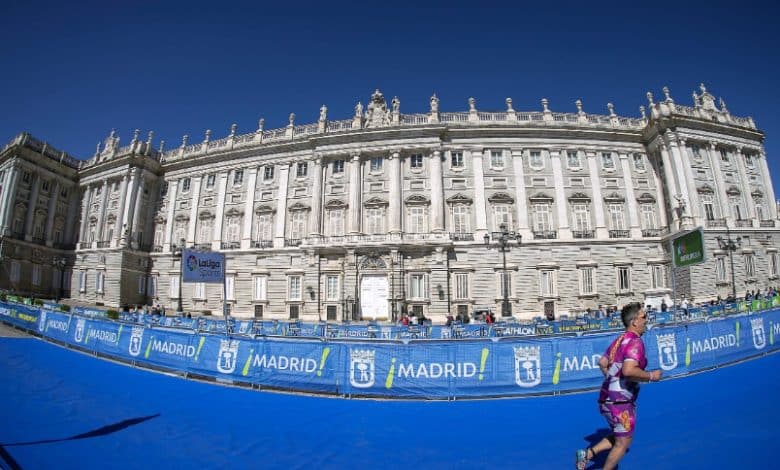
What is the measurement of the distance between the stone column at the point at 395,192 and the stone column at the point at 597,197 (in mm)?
14670

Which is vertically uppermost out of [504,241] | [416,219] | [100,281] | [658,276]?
[416,219]

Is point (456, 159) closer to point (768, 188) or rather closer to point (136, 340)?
point (136, 340)

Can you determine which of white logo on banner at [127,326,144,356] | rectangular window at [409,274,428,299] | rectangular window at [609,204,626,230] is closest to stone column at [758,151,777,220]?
rectangular window at [609,204,626,230]

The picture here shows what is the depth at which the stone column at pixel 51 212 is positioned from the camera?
35469 millimetres

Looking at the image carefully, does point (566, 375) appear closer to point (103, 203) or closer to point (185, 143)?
point (185, 143)

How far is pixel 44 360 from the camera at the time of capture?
11.2 metres

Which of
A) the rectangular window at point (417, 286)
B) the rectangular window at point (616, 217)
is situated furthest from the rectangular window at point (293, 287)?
the rectangular window at point (616, 217)

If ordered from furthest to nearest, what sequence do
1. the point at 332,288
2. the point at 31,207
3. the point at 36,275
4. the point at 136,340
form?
1. the point at 31,207
2. the point at 36,275
3. the point at 332,288
4. the point at 136,340

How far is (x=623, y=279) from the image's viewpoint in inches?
1032

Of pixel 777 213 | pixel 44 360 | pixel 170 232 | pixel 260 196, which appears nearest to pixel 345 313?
pixel 260 196

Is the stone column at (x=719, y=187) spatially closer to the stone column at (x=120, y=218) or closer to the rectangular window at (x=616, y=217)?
the rectangular window at (x=616, y=217)

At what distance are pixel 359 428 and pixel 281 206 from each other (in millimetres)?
25811

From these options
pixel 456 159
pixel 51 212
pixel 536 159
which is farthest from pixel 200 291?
pixel 536 159

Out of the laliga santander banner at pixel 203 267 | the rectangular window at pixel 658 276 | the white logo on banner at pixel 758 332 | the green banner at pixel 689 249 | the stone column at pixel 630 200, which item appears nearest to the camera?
the white logo on banner at pixel 758 332
